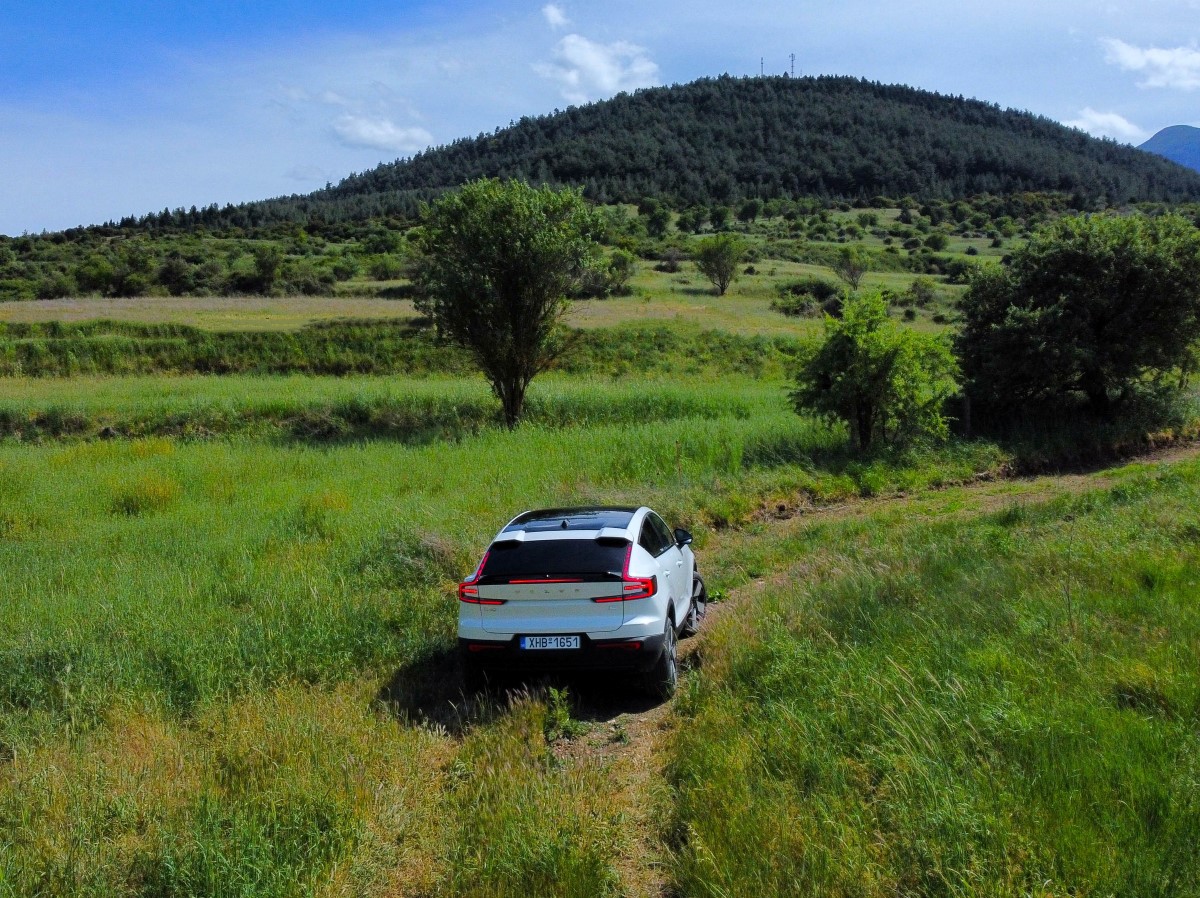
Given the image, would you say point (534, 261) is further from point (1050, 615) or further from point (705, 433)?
point (1050, 615)

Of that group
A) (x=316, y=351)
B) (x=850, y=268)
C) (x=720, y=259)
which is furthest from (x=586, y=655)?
(x=850, y=268)

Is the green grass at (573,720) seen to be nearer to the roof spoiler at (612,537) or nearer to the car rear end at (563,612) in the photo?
the car rear end at (563,612)

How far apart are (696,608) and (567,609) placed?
3.13m

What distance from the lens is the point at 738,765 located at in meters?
5.16

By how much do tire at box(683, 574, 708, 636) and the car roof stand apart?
4.89 ft

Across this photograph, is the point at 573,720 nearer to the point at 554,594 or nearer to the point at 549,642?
the point at 549,642

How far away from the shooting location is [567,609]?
7.00 metres

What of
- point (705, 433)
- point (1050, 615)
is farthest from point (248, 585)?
point (705, 433)

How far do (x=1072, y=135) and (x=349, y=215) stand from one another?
497 feet

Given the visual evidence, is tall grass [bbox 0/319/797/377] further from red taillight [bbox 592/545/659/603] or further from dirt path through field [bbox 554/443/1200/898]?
red taillight [bbox 592/545/659/603]

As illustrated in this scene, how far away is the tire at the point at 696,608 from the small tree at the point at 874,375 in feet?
30.7

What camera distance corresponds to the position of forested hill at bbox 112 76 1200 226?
138125 mm

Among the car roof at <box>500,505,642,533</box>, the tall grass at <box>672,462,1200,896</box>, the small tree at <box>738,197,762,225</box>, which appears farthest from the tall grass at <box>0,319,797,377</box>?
the small tree at <box>738,197,762,225</box>

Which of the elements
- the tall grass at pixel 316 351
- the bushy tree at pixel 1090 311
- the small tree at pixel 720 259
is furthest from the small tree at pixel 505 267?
the small tree at pixel 720 259
